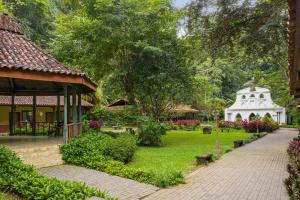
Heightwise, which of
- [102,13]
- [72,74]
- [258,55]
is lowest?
[72,74]

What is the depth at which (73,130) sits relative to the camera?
1393 cm

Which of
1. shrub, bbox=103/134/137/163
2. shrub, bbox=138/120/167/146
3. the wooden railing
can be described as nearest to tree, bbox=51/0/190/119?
shrub, bbox=138/120/167/146

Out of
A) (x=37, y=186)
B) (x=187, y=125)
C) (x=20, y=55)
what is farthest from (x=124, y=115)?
(x=187, y=125)

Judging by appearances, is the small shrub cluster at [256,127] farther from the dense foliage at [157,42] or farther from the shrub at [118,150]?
the shrub at [118,150]

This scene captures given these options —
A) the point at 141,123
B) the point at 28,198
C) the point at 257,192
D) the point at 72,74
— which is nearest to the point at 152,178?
the point at 257,192

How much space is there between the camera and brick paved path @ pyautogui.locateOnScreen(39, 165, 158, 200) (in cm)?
895

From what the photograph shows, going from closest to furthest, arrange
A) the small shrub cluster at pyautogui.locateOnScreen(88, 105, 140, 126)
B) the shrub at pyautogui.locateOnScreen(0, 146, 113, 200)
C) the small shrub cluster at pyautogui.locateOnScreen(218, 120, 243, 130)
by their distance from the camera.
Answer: the shrub at pyautogui.locateOnScreen(0, 146, 113, 200) < the small shrub cluster at pyautogui.locateOnScreen(88, 105, 140, 126) < the small shrub cluster at pyautogui.locateOnScreen(218, 120, 243, 130)

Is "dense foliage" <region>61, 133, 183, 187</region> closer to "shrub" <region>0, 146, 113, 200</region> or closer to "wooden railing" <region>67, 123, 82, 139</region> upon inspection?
"wooden railing" <region>67, 123, 82, 139</region>

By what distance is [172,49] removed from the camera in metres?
22.0

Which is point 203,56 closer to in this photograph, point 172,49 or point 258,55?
point 172,49

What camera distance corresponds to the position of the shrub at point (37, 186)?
7.70 meters

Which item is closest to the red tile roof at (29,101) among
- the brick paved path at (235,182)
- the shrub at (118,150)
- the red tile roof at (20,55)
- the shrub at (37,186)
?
the red tile roof at (20,55)

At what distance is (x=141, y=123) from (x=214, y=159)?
19.9 ft

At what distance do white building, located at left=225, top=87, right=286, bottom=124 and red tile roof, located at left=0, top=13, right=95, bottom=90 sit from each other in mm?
45239
